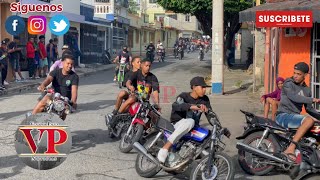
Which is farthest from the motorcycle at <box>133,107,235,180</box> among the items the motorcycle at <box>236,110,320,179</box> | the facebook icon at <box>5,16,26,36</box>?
the facebook icon at <box>5,16,26,36</box>

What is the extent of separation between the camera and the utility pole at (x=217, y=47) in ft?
57.3

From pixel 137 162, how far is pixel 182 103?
3.55ft

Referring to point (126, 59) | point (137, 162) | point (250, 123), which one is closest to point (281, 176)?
point (250, 123)

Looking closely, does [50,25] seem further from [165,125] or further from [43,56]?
[165,125]

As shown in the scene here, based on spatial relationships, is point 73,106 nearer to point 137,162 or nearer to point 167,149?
point 137,162

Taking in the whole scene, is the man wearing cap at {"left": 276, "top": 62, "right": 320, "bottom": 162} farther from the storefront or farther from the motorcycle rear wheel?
the storefront

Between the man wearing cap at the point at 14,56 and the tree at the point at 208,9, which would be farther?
the tree at the point at 208,9

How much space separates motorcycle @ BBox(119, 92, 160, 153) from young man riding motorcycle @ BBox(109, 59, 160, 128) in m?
0.41

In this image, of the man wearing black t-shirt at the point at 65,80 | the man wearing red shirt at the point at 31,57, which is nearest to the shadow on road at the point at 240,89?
the man wearing red shirt at the point at 31,57

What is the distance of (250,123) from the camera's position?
7.36m

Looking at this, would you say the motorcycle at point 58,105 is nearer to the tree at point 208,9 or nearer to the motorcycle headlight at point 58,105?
the motorcycle headlight at point 58,105

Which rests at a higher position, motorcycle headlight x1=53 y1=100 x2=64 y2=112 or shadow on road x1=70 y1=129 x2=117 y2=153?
motorcycle headlight x1=53 y1=100 x2=64 y2=112

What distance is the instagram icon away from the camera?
22.0 meters

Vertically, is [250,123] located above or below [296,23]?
below
